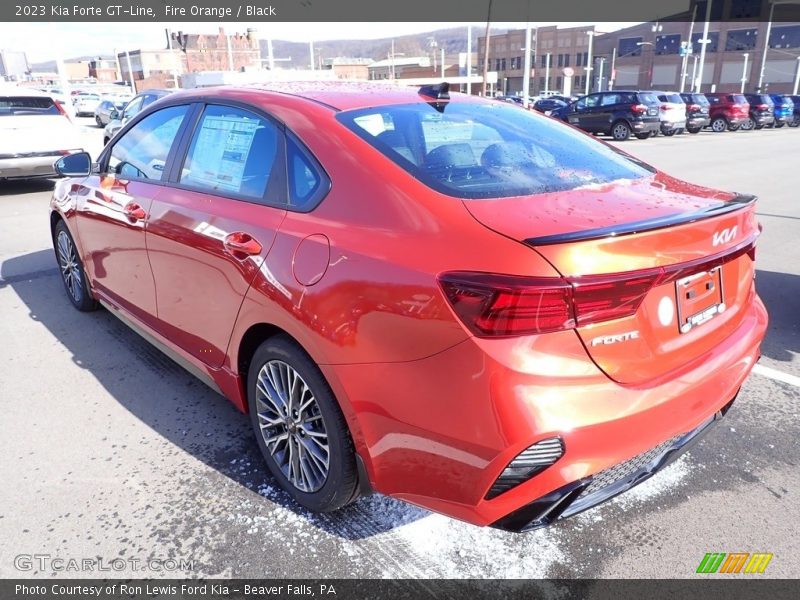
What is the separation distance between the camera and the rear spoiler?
179 cm

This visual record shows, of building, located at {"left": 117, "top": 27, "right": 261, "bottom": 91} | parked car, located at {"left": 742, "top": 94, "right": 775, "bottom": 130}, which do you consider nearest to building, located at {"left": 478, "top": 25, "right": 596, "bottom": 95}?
building, located at {"left": 117, "top": 27, "right": 261, "bottom": 91}

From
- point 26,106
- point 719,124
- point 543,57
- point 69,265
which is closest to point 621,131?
point 719,124

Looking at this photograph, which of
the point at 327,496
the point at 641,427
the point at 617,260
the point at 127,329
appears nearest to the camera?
the point at 617,260

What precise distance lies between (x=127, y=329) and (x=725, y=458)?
4022 millimetres

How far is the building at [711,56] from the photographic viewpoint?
73562 mm

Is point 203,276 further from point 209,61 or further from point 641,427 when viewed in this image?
point 209,61

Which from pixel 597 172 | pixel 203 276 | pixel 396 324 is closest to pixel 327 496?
pixel 396 324

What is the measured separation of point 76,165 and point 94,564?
2.94m

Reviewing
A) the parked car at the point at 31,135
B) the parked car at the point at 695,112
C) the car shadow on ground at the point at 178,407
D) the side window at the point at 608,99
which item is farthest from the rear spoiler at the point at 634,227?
the parked car at the point at 695,112

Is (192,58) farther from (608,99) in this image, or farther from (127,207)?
(127,207)

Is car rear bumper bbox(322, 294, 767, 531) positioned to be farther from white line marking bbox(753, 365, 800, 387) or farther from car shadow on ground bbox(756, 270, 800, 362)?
car shadow on ground bbox(756, 270, 800, 362)

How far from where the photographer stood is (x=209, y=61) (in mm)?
89500

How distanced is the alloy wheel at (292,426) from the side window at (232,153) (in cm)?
79

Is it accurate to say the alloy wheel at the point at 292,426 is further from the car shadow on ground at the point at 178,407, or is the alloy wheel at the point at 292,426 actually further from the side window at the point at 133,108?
the side window at the point at 133,108
